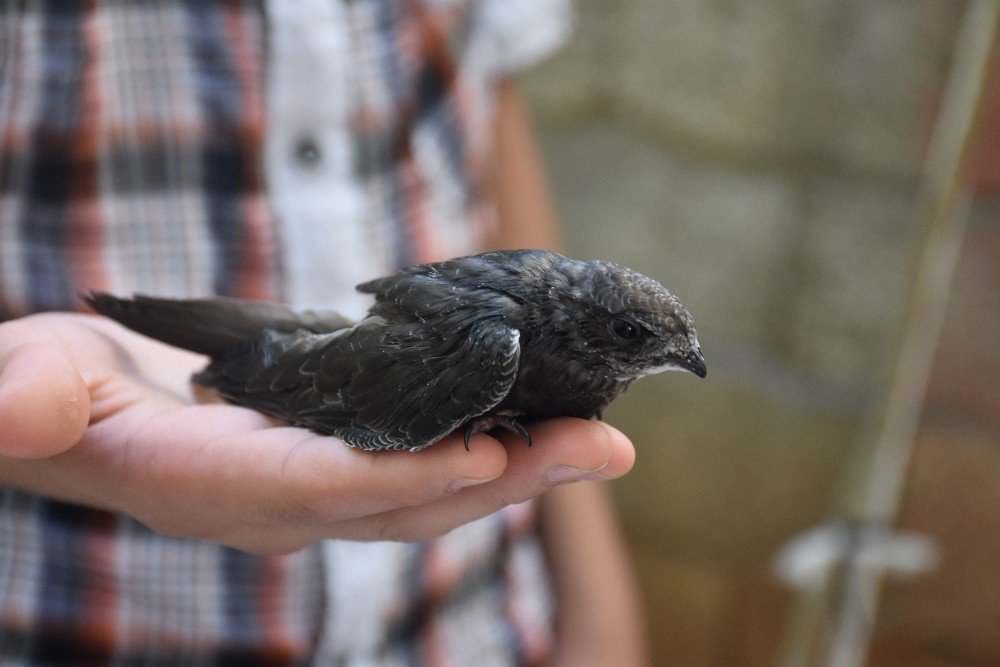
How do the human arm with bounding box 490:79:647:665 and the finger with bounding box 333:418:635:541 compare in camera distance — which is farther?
the human arm with bounding box 490:79:647:665

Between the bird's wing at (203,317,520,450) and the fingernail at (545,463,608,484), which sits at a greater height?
the bird's wing at (203,317,520,450)

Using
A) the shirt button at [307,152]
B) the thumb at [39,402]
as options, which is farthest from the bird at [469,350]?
the shirt button at [307,152]

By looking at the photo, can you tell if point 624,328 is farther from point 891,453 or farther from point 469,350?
point 891,453

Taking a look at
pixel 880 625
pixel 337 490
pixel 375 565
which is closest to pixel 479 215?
pixel 375 565

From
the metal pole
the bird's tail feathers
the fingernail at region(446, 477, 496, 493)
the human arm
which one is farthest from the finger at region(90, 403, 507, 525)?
the metal pole

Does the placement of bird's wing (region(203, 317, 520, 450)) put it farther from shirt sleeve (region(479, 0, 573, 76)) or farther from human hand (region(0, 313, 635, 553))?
shirt sleeve (region(479, 0, 573, 76))

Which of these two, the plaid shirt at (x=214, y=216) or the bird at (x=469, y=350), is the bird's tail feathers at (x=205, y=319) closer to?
the bird at (x=469, y=350)
